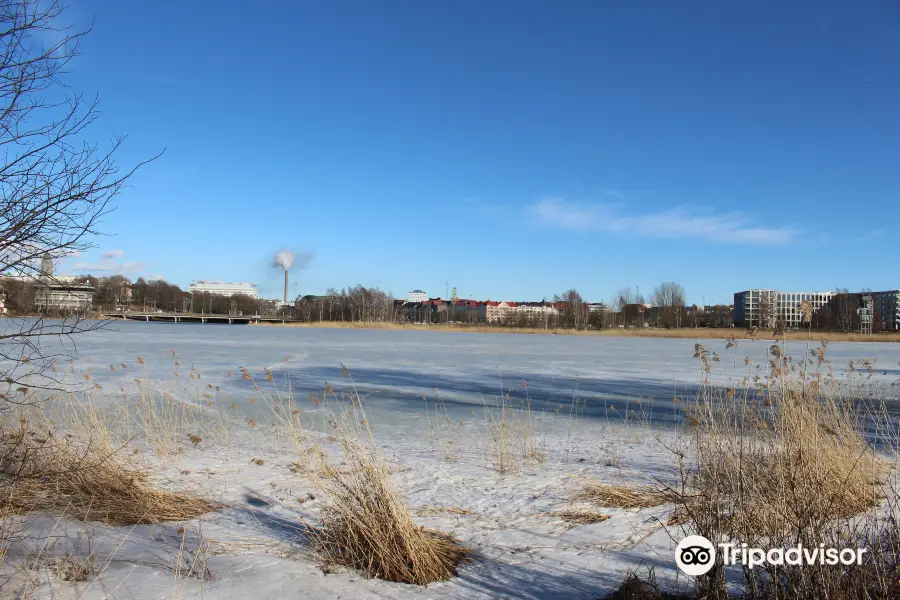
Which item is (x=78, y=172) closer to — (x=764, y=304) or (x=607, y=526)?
(x=607, y=526)

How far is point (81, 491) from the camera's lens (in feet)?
14.3

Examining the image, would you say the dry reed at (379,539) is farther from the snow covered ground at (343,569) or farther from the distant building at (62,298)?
the distant building at (62,298)

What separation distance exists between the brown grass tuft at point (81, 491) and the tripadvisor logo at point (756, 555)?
3407 millimetres

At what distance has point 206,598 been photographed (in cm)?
287

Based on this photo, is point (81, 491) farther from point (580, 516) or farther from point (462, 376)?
point (462, 376)

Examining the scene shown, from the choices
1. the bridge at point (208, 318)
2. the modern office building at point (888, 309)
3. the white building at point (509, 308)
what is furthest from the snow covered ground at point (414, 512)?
the white building at point (509, 308)

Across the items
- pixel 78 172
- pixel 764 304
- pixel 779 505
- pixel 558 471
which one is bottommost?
pixel 558 471

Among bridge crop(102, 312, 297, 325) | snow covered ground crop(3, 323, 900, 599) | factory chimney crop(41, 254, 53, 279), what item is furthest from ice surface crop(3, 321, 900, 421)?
bridge crop(102, 312, 297, 325)

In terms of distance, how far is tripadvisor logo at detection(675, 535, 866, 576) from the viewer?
2.36m

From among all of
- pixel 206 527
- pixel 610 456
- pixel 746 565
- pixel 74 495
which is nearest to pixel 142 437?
pixel 74 495

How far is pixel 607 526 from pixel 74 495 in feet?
12.7

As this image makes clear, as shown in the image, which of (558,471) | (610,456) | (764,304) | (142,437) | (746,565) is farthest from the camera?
(142,437)

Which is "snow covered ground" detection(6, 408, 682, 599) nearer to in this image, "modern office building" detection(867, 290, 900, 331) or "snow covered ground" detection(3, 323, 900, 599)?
"snow covered ground" detection(3, 323, 900, 599)

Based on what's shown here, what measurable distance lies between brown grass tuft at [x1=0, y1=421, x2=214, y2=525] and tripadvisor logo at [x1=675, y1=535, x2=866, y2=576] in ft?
11.2
